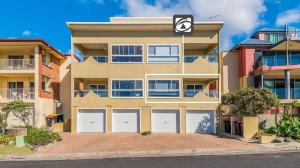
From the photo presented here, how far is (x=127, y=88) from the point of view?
26719mm

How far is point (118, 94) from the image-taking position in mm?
26688

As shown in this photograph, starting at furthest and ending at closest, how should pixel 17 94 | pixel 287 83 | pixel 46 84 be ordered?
1. pixel 46 84
2. pixel 17 94
3. pixel 287 83

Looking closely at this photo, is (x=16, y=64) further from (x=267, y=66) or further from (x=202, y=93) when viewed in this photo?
(x=267, y=66)

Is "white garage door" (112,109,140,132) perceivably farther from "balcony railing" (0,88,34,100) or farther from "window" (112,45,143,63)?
"balcony railing" (0,88,34,100)

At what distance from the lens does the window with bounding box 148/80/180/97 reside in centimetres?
2656

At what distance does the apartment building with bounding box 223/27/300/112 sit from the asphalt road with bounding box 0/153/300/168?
582 inches

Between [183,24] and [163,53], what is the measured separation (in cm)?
333

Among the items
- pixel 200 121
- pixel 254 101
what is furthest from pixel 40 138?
pixel 254 101

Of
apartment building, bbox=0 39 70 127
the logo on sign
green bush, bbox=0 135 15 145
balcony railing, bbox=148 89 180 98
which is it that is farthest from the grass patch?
the logo on sign

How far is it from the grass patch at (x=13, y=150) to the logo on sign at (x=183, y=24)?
1528 centimetres

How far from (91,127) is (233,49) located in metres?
18.1

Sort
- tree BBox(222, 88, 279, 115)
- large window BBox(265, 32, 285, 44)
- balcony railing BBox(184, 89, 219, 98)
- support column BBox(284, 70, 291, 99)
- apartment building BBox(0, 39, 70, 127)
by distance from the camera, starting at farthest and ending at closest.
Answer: large window BBox(265, 32, 285, 44) < support column BBox(284, 70, 291, 99) < apartment building BBox(0, 39, 70, 127) < balcony railing BBox(184, 89, 219, 98) < tree BBox(222, 88, 279, 115)

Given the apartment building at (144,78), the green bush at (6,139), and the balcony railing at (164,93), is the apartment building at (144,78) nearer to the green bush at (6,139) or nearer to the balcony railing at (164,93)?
the balcony railing at (164,93)

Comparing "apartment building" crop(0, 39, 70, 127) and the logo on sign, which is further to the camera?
"apartment building" crop(0, 39, 70, 127)
